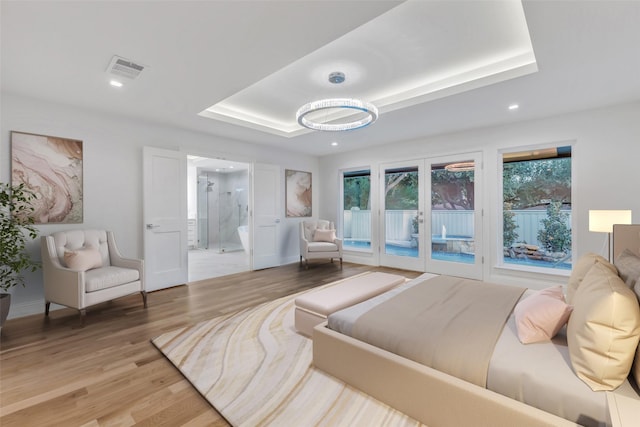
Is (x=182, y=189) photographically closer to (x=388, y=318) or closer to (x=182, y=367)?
(x=182, y=367)

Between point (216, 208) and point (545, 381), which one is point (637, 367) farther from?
point (216, 208)

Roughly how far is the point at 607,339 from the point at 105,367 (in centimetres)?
303

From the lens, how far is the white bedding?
3.71 feet

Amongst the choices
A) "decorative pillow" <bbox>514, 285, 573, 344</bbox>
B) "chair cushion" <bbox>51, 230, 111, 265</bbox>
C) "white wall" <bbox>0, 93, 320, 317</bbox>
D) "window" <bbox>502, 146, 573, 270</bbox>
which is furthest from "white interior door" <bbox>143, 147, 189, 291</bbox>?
"window" <bbox>502, 146, 573, 270</bbox>

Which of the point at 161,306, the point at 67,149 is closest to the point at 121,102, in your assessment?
the point at 67,149

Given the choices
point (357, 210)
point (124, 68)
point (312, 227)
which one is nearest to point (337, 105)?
point (124, 68)

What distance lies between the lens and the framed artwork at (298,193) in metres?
6.21

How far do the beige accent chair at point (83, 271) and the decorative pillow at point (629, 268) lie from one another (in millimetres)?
4244

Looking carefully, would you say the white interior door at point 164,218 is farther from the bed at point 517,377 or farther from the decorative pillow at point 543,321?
the decorative pillow at point 543,321

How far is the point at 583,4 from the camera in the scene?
1.76 meters

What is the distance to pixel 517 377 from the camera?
1.29 meters

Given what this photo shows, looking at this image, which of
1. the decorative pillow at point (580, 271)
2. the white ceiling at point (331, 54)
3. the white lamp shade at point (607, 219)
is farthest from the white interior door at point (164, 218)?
the white lamp shade at point (607, 219)

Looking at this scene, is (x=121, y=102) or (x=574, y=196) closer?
(x=121, y=102)

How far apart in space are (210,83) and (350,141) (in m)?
3.00
